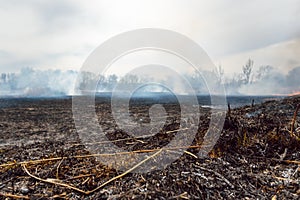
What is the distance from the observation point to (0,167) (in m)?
2.88

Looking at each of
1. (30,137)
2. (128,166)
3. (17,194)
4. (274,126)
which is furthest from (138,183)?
(30,137)

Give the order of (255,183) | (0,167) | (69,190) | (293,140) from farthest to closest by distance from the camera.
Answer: (293,140), (0,167), (255,183), (69,190)

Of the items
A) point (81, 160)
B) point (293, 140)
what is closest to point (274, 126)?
point (293, 140)

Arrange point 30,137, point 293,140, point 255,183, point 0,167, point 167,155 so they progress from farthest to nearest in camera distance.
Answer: point 30,137
point 293,140
point 0,167
point 167,155
point 255,183

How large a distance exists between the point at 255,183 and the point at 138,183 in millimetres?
1164

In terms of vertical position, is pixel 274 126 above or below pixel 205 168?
above

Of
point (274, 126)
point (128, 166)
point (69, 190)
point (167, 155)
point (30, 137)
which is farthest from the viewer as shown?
point (30, 137)

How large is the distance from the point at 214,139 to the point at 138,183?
56.0 inches

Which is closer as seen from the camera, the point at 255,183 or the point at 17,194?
the point at 17,194

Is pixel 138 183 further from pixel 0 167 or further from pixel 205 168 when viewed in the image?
pixel 0 167

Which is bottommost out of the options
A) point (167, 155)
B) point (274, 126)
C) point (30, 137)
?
point (30, 137)

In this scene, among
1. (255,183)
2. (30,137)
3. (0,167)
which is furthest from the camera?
(30,137)

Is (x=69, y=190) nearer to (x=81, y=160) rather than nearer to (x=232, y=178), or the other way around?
(x=81, y=160)

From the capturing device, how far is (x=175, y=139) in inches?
127
